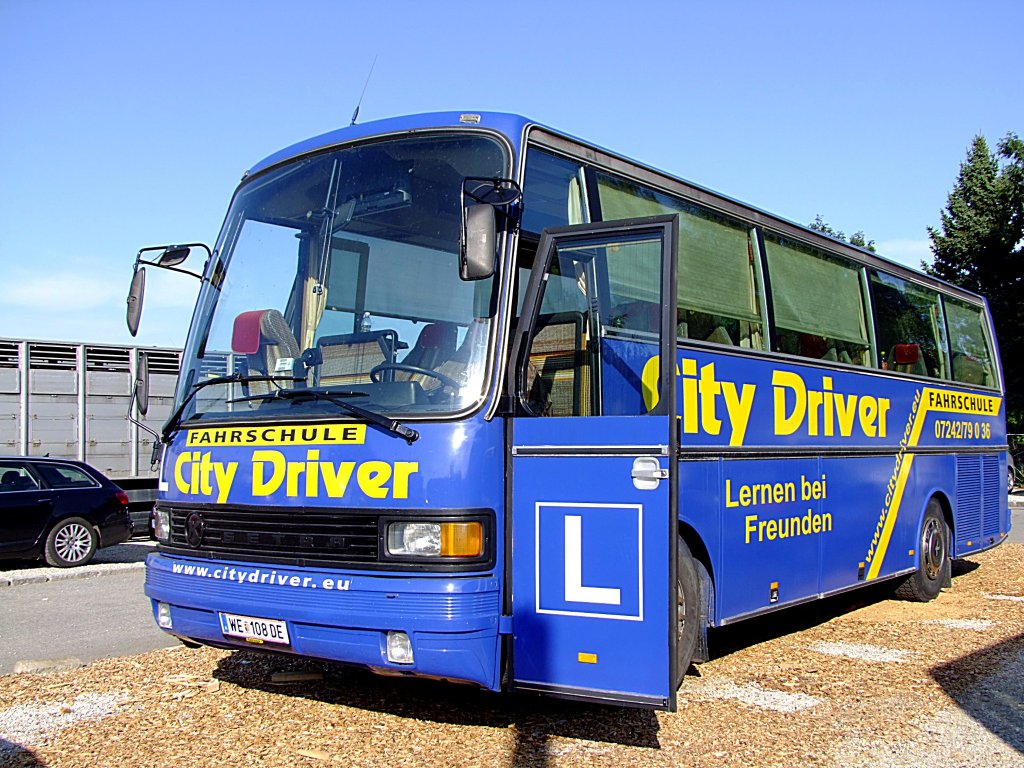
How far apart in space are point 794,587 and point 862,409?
77.3 inches

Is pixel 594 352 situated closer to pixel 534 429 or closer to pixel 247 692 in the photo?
pixel 534 429

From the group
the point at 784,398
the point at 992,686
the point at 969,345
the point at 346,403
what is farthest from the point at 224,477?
the point at 969,345

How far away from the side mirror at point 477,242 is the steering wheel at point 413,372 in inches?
21.3

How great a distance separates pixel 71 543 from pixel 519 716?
10.0 m

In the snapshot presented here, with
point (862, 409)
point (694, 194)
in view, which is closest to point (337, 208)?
point (694, 194)

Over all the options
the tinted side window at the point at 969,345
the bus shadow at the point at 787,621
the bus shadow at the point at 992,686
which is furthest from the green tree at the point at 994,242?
the bus shadow at the point at 992,686

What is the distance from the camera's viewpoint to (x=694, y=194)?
25.2 feet

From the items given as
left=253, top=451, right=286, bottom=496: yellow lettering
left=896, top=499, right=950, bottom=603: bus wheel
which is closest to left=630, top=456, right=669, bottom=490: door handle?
left=253, top=451, right=286, bottom=496: yellow lettering

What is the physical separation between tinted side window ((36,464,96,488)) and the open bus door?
10800mm

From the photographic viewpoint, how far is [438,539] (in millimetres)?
5250

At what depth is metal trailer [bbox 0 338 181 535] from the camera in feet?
53.1

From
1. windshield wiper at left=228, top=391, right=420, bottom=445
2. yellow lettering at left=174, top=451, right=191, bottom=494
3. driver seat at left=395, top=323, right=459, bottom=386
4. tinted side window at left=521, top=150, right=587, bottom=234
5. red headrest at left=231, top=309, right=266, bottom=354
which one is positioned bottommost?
yellow lettering at left=174, top=451, right=191, bottom=494

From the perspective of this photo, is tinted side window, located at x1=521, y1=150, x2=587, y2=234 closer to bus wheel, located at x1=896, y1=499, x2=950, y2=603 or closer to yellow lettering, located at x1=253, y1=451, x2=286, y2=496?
yellow lettering, located at x1=253, y1=451, x2=286, y2=496

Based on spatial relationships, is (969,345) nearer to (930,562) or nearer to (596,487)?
(930,562)
